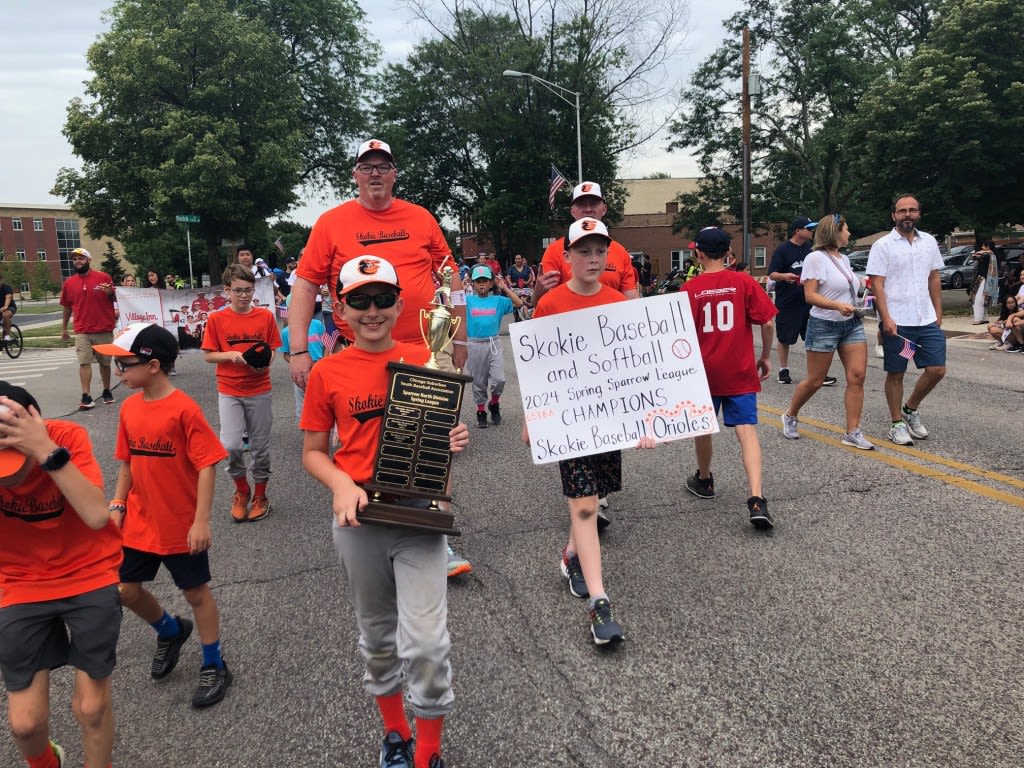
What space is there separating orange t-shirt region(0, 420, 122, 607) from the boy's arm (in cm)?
66

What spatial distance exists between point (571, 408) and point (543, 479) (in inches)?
95.3

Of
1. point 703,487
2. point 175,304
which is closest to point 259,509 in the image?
point 703,487

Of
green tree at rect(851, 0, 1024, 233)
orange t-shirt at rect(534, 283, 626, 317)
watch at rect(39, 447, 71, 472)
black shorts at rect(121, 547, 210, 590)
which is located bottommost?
black shorts at rect(121, 547, 210, 590)

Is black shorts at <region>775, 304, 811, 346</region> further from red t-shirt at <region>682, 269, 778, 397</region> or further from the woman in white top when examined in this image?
red t-shirt at <region>682, 269, 778, 397</region>

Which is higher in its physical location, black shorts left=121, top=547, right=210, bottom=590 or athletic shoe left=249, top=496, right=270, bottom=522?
black shorts left=121, top=547, right=210, bottom=590

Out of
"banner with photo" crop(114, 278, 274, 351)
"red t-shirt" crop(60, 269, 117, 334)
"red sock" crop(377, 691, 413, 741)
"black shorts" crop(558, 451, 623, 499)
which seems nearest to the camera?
"red sock" crop(377, 691, 413, 741)

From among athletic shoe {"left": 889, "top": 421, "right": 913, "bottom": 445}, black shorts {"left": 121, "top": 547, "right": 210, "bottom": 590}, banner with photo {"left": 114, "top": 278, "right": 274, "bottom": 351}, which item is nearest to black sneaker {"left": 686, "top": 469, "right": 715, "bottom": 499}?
athletic shoe {"left": 889, "top": 421, "right": 913, "bottom": 445}

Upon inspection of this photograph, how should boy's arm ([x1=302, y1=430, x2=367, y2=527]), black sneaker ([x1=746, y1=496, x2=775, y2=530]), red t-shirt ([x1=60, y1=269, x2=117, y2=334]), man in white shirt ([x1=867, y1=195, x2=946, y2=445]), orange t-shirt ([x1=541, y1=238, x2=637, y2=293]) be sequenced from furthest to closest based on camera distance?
red t-shirt ([x1=60, y1=269, x2=117, y2=334]) → man in white shirt ([x1=867, y1=195, x2=946, y2=445]) → orange t-shirt ([x1=541, y1=238, x2=637, y2=293]) → black sneaker ([x1=746, y1=496, x2=775, y2=530]) → boy's arm ([x1=302, y1=430, x2=367, y2=527])

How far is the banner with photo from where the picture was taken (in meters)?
12.4

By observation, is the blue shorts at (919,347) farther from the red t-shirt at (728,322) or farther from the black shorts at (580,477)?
the black shorts at (580,477)

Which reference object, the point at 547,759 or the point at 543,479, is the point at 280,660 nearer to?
the point at 547,759

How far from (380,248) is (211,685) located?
2207mm

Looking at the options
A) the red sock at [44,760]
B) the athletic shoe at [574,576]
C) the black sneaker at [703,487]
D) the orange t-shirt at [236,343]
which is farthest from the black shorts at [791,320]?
the red sock at [44,760]

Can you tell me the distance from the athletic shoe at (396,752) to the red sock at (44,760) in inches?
42.8
